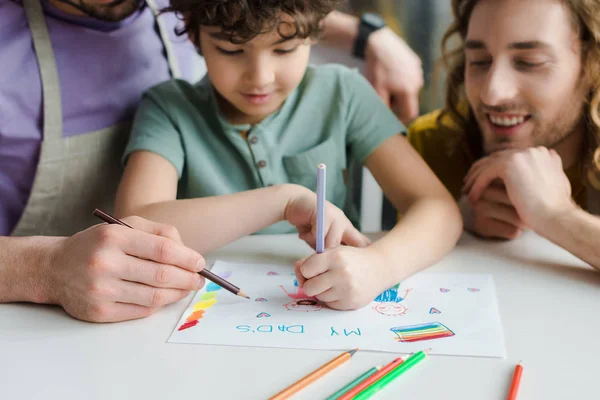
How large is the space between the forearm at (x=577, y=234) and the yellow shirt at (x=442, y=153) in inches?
13.8

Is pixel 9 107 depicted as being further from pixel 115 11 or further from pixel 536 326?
pixel 536 326

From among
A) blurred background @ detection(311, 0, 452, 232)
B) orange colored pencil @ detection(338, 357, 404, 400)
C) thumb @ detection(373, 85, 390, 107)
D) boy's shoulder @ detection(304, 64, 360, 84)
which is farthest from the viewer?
blurred background @ detection(311, 0, 452, 232)

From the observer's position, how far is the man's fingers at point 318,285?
2.39 feet

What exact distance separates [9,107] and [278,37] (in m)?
0.46

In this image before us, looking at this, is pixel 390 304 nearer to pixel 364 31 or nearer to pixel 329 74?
pixel 329 74

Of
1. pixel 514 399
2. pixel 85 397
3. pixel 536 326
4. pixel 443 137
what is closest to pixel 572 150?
pixel 443 137

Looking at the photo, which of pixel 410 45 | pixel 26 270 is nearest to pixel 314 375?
pixel 26 270

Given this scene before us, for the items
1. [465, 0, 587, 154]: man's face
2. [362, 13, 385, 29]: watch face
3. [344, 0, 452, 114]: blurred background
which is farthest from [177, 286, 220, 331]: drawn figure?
[344, 0, 452, 114]: blurred background

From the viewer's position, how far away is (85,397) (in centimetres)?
58

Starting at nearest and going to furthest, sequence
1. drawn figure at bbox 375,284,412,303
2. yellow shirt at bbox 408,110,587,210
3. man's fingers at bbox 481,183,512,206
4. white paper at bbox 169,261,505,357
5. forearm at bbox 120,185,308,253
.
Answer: white paper at bbox 169,261,505,357 → drawn figure at bbox 375,284,412,303 → forearm at bbox 120,185,308,253 → man's fingers at bbox 481,183,512,206 → yellow shirt at bbox 408,110,587,210

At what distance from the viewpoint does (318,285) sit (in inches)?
28.7

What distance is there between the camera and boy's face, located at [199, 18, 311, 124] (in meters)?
0.92

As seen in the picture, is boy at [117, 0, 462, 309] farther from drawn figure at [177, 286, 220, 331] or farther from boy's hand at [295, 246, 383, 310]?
drawn figure at [177, 286, 220, 331]

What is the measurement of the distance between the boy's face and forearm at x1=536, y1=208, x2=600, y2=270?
452 mm
